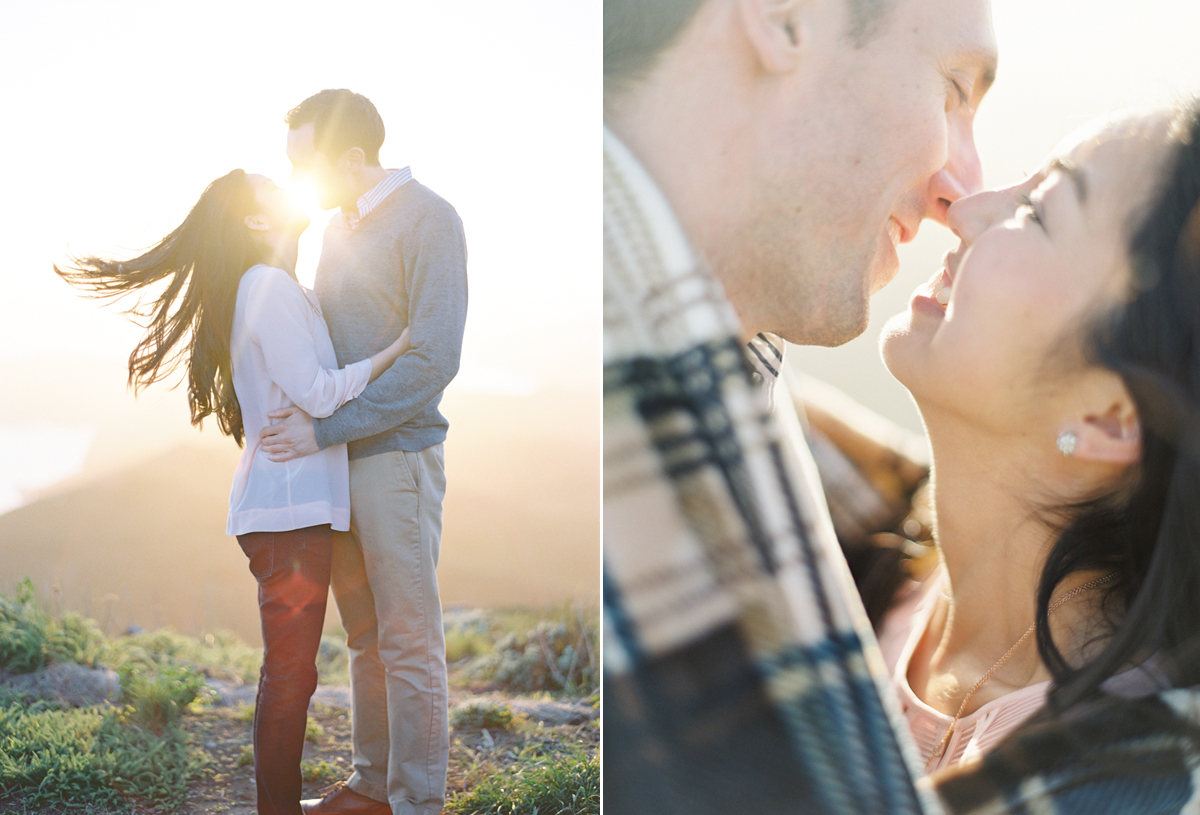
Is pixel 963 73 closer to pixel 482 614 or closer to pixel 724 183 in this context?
pixel 724 183

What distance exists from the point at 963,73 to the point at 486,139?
132 cm

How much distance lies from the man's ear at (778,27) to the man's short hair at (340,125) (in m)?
1.02

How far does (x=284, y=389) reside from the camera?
81.4 inches

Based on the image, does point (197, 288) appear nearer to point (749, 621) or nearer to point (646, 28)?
point (646, 28)

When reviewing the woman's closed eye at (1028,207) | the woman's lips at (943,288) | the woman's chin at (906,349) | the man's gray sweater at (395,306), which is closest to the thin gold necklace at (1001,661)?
the woman's chin at (906,349)

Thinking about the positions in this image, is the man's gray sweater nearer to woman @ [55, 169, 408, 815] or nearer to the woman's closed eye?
woman @ [55, 169, 408, 815]

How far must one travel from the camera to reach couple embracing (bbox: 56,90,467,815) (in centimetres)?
208

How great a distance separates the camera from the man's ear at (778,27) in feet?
6.57

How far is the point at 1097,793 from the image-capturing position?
185cm

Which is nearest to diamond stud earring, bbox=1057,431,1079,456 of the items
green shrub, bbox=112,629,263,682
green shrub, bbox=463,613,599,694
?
green shrub, bbox=463,613,599,694

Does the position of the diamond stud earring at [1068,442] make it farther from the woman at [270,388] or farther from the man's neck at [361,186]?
the man's neck at [361,186]

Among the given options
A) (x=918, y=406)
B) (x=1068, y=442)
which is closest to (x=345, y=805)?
A: (x=918, y=406)

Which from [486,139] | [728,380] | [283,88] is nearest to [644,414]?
[728,380]

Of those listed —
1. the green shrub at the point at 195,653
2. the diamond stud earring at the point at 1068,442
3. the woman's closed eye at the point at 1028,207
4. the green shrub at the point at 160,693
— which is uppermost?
the woman's closed eye at the point at 1028,207
